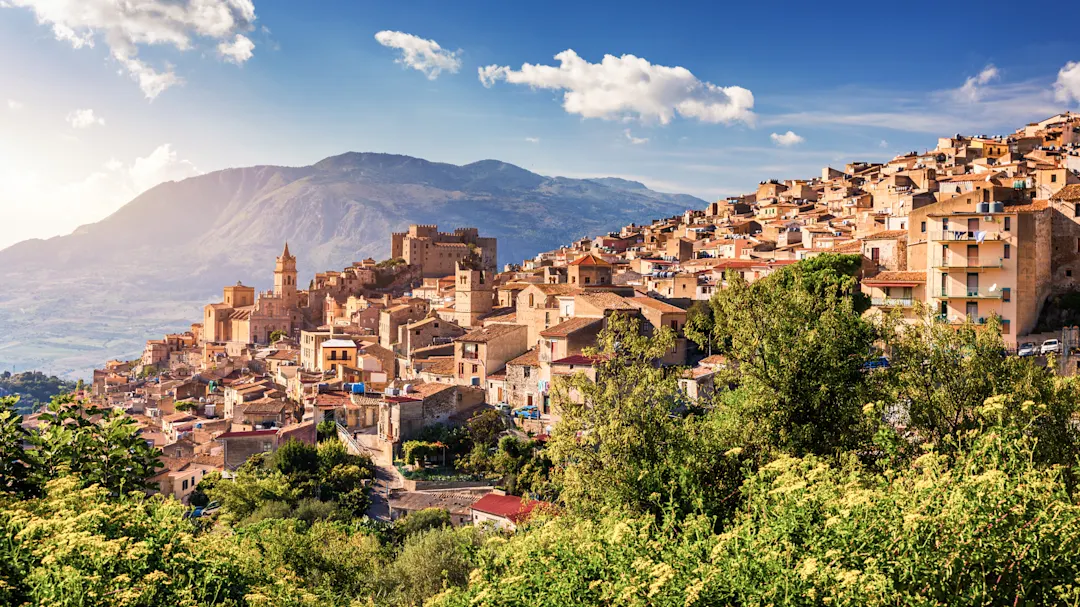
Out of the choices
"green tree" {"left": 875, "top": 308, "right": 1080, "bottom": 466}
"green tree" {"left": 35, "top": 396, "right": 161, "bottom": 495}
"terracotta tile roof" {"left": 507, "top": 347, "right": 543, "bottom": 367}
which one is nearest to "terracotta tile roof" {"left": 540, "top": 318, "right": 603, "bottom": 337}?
"terracotta tile roof" {"left": 507, "top": 347, "right": 543, "bottom": 367}

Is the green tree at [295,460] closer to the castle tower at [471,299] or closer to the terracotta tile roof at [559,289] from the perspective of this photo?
the terracotta tile roof at [559,289]

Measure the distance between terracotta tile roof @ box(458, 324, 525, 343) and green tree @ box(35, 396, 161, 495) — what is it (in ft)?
110

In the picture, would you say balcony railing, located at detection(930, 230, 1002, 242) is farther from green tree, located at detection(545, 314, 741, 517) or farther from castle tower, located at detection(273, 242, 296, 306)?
castle tower, located at detection(273, 242, 296, 306)

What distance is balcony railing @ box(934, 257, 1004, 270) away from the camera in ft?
119

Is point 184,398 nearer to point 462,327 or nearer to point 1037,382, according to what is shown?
point 462,327

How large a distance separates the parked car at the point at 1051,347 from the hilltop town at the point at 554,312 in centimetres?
28

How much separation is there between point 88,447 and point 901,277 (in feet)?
117

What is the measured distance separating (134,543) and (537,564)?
17.3 ft

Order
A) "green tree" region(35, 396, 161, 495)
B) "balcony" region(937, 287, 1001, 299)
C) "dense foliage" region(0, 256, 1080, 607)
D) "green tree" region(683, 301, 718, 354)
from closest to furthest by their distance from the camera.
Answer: "dense foliage" region(0, 256, 1080, 607) < "green tree" region(35, 396, 161, 495) < "balcony" region(937, 287, 1001, 299) < "green tree" region(683, 301, 718, 354)

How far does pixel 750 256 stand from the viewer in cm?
6606

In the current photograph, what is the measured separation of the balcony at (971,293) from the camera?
36188mm

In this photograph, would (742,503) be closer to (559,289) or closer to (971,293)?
(971,293)

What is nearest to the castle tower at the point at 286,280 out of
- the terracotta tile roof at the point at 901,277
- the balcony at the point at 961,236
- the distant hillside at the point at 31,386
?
the distant hillside at the point at 31,386

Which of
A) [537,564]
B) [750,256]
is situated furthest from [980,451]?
[750,256]
